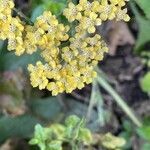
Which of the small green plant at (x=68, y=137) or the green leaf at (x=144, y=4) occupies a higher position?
the green leaf at (x=144, y=4)

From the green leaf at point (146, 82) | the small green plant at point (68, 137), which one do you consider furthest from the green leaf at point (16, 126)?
the green leaf at point (146, 82)

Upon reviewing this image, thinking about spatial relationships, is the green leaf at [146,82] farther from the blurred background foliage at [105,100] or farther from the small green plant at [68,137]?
the small green plant at [68,137]

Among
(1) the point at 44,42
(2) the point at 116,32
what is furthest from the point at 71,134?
(2) the point at 116,32

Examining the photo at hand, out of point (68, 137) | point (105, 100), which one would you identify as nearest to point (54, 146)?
point (68, 137)

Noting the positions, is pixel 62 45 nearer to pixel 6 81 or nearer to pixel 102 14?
pixel 102 14

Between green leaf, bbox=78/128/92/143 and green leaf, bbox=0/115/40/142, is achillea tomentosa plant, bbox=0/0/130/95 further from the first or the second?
green leaf, bbox=0/115/40/142

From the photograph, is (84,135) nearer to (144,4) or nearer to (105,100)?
(144,4)

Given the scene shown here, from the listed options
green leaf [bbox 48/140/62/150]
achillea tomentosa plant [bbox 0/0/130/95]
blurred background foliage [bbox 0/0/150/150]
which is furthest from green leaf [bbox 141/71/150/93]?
achillea tomentosa plant [bbox 0/0/130/95]
